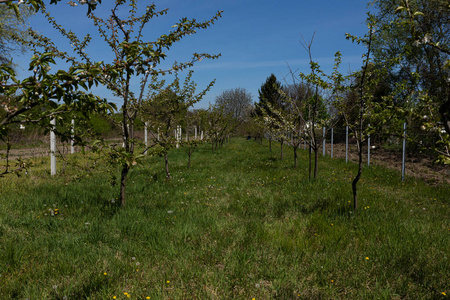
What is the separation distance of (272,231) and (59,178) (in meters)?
6.83

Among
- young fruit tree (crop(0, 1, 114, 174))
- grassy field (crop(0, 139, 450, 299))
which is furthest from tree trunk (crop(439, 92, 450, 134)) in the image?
young fruit tree (crop(0, 1, 114, 174))

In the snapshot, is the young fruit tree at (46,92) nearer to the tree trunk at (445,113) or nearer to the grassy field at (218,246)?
the grassy field at (218,246)

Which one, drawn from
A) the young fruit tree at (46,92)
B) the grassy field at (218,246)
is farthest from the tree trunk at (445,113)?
the young fruit tree at (46,92)

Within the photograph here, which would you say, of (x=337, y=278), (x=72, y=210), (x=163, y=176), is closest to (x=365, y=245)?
(x=337, y=278)

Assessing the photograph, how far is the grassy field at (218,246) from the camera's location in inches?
111

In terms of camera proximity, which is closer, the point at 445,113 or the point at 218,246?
the point at 445,113

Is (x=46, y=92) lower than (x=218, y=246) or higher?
higher

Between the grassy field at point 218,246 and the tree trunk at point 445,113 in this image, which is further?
the grassy field at point 218,246

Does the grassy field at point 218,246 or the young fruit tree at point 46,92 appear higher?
the young fruit tree at point 46,92

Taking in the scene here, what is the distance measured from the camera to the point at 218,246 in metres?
3.70

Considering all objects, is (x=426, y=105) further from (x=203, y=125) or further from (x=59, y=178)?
(x=203, y=125)

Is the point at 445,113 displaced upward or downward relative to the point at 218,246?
upward

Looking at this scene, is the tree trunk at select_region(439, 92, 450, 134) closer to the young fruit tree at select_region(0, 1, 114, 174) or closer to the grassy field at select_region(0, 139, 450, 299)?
the grassy field at select_region(0, 139, 450, 299)

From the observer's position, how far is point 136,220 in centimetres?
442
